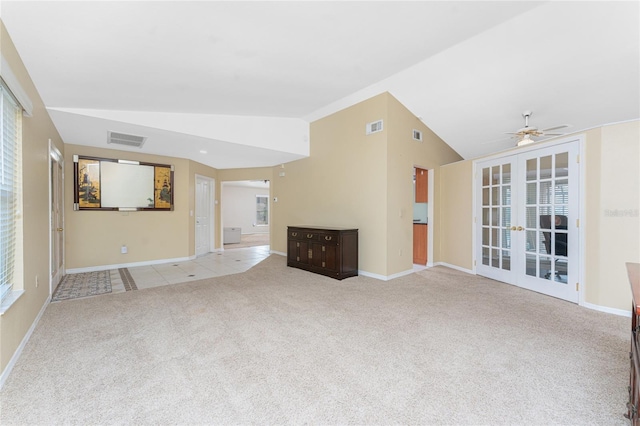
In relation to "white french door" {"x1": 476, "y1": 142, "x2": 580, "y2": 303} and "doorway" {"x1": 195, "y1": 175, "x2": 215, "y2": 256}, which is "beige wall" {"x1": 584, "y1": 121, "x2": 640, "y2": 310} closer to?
"white french door" {"x1": 476, "y1": 142, "x2": 580, "y2": 303}

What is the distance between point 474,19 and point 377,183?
2.55 m

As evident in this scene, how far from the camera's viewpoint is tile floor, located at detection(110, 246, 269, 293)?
4753 millimetres

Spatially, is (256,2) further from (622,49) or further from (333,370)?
(622,49)

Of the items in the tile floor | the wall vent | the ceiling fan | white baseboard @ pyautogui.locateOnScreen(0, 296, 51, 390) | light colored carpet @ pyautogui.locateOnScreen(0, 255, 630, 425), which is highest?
the wall vent

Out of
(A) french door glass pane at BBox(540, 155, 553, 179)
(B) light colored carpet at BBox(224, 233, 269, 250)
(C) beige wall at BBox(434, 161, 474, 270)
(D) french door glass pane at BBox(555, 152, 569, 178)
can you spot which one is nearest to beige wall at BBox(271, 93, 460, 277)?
(C) beige wall at BBox(434, 161, 474, 270)

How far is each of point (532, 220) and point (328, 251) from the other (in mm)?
3232

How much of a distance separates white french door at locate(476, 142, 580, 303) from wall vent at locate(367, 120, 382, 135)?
6.68ft

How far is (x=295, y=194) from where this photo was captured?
22.5 feet

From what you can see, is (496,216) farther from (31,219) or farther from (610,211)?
(31,219)

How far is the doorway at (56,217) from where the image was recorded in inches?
153

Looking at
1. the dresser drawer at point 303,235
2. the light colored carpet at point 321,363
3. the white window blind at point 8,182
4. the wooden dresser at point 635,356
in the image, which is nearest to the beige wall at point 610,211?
the light colored carpet at point 321,363

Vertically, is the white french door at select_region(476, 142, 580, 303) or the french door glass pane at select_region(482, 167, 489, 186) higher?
the french door glass pane at select_region(482, 167, 489, 186)

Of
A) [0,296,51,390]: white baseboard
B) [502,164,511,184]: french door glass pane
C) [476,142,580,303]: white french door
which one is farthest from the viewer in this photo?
[502,164,511,184]: french door glass pane

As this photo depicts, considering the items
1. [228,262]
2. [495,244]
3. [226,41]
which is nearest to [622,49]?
[495,244]
